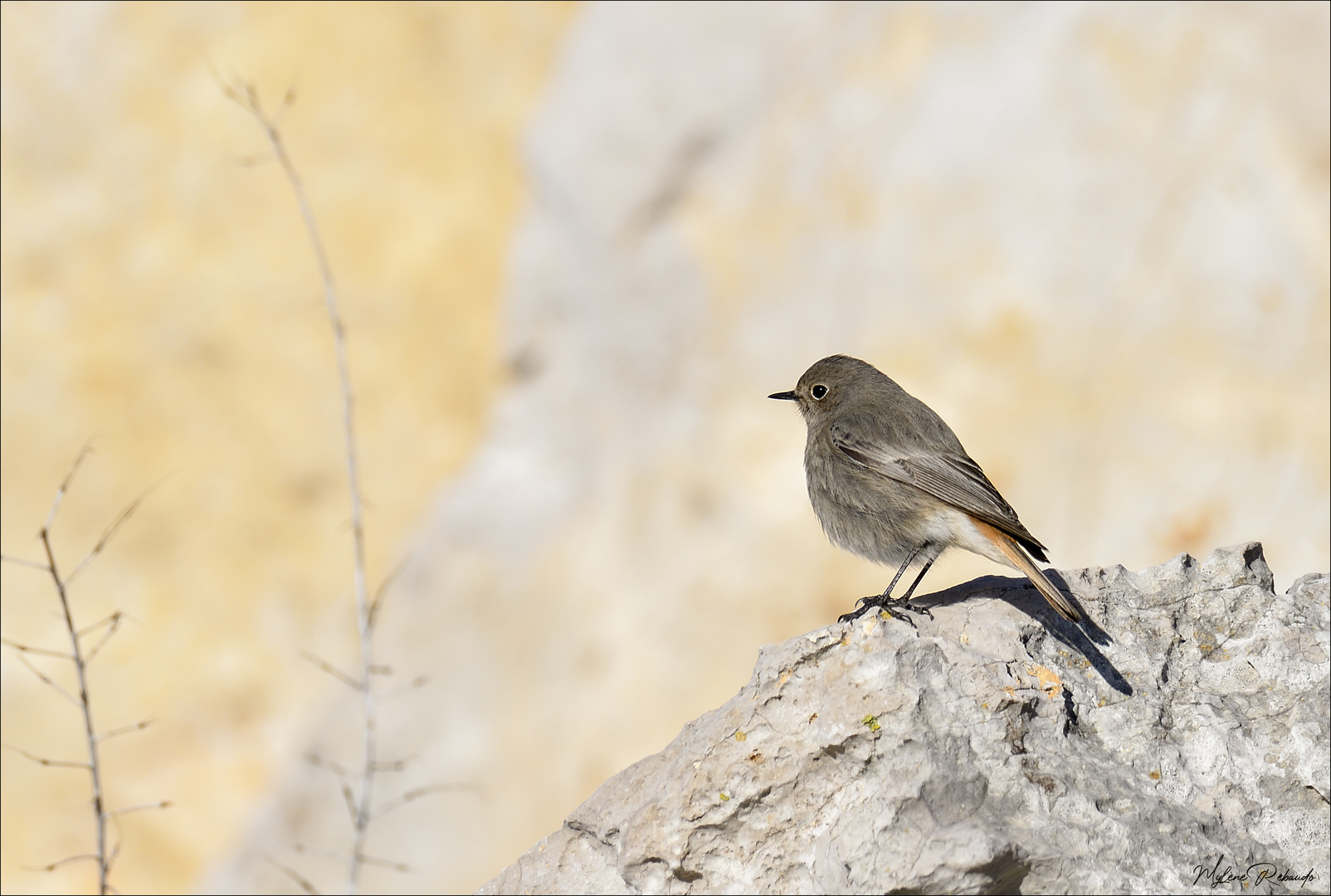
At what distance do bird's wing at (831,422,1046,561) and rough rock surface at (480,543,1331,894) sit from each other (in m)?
0.68

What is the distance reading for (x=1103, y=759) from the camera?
3178 mm

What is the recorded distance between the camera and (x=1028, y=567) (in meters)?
3.73

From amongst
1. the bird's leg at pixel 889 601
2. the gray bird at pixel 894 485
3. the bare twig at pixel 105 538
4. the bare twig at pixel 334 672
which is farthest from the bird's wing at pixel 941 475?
the bare twig at pixel 105 538

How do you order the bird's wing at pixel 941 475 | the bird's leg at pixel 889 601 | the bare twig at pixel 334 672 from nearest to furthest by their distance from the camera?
the bird's leg at pixel 889 601 < the bird's wing at pixel 941 475 < the bare twig at pixel 334 672

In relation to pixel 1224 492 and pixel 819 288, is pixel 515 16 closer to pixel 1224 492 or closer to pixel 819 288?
pixel 819 288

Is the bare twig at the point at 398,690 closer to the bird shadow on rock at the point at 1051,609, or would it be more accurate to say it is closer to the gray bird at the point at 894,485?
the gray bird at the point at 894,485

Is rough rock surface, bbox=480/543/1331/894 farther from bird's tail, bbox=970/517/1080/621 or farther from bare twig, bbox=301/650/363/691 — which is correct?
bare twig, bbox=301/650/363/691

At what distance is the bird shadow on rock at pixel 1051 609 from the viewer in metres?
3.47

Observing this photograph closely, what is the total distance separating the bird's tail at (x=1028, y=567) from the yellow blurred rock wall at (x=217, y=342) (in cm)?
450

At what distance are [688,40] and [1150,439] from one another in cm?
378

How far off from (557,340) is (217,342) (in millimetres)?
2265

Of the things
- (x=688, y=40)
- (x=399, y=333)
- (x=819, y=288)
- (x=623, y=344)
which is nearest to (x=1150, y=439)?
(x=819, y=288)

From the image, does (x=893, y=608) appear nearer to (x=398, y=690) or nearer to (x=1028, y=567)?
(x=1028, y=567)

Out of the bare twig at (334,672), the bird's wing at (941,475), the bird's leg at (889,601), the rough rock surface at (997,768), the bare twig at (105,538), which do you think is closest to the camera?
the rough rock surface at (997,768)
